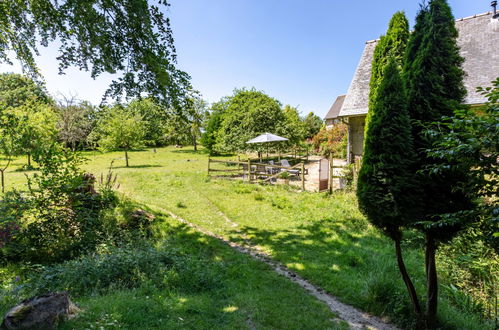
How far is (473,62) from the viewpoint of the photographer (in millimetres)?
11617

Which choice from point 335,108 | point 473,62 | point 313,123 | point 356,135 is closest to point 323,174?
point 356,135

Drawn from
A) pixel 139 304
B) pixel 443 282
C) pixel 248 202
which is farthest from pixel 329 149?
pixel 139 304

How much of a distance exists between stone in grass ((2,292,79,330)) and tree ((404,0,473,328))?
4368mm

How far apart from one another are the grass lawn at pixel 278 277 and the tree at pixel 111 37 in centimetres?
423

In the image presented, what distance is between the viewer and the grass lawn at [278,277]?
3.42m

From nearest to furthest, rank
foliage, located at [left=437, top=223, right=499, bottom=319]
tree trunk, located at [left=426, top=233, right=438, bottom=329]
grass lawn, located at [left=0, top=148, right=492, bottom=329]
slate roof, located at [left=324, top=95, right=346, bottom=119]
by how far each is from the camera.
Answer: grass lawn, located at [left=0, top=148, right=492, bottom=329] < tree trunk, located at [left=426, top=233, right=438, bottom=329] < foliage, located at [left=437, top=223, right=499, bottom=319] < slate roof, located at [left=324, top=95, right=346, bottom=119]

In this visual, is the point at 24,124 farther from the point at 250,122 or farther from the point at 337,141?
the point at 337,141

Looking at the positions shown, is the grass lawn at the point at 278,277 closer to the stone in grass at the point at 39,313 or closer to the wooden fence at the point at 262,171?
the stone in grass at the point at 39,313

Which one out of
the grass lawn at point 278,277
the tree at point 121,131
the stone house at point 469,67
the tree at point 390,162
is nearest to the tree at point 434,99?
the tree at point 390,162

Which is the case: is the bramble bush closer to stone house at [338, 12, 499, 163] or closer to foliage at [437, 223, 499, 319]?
foliage at [437, 223, 499, 319]

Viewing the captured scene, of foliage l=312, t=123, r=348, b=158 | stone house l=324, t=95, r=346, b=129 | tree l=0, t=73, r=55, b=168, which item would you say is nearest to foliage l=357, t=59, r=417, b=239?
tree l=0, t=73, r=55, b=168

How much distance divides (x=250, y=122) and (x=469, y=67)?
48.9 ft

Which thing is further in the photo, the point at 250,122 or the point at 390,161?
the point at 250,122

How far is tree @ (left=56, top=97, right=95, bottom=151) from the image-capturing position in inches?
1104
